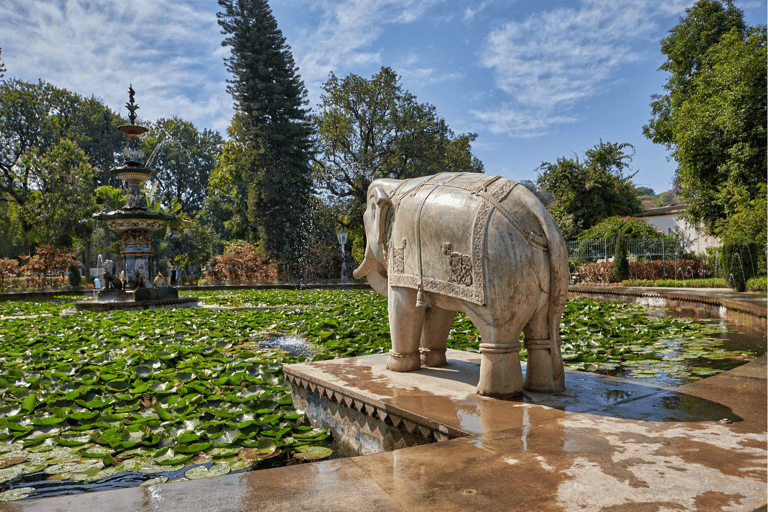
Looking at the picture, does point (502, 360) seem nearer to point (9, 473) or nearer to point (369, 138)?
point (9, 473)

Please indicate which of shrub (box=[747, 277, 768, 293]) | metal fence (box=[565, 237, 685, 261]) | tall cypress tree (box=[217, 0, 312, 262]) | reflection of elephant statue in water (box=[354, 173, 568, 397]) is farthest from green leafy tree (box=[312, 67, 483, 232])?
reflection of elephant statue in water (box=[354, 173, 568, 397])

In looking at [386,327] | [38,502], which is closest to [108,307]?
[386,327]

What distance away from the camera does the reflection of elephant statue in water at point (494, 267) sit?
246cm

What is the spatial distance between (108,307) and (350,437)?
985 cm

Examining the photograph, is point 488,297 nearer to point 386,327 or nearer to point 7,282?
point 386,327

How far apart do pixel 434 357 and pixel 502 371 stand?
3.06ft

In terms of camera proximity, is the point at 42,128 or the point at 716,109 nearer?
the point at 716,109

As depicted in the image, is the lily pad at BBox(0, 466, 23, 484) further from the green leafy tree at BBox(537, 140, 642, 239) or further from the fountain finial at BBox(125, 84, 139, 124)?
the green leafy tree at BBox(537, 140, 642, 239)

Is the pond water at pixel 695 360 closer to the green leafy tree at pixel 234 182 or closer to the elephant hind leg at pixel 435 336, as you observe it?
the elephant hind leg at pixel 435 336

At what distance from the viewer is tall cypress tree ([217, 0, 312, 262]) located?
78.4 ft

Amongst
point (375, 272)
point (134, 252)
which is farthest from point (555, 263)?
point (134, 252)

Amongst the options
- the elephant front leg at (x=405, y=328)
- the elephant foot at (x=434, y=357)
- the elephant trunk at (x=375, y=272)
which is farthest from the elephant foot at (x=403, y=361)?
the elephant trunk at (x=375, y=272)

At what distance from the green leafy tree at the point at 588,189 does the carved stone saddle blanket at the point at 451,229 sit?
80.3ft

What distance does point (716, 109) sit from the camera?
17219 millimetres
